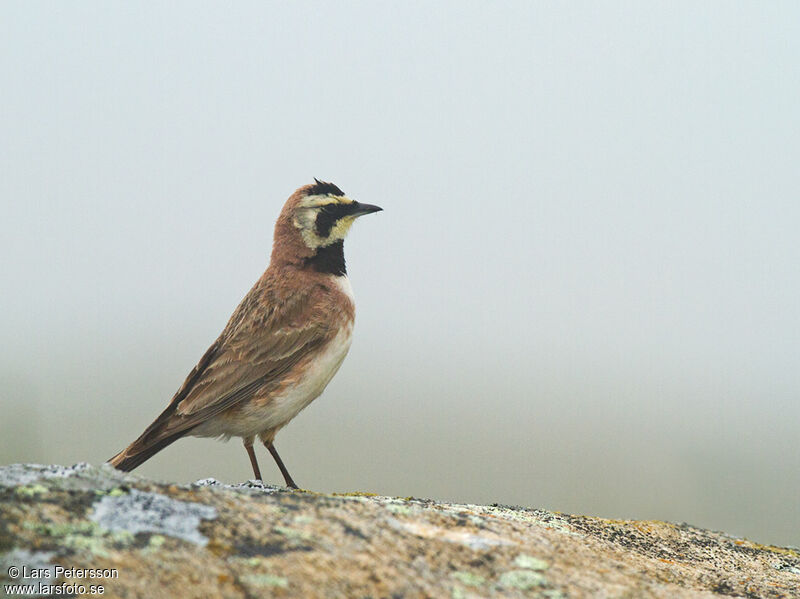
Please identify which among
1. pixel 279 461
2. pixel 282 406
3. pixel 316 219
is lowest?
pixel 279 461

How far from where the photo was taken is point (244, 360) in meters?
7.18

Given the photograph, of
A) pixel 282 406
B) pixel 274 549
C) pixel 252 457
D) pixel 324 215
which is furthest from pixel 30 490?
pixel 324 215

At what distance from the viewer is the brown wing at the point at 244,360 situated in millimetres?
6750

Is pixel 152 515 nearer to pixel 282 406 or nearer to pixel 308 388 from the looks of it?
pixel 282 406

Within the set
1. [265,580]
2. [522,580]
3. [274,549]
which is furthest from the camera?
[522,580]

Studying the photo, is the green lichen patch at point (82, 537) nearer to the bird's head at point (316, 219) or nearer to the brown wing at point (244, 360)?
the brown wing at point (244, 360)

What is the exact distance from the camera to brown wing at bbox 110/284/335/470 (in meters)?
6.75

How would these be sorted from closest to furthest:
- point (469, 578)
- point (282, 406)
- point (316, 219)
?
point (469, 578)
point (282, 406)
point (316, 219)

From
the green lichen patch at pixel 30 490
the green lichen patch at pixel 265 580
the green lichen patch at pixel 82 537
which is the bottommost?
the green lichen patch at pixel 265 580

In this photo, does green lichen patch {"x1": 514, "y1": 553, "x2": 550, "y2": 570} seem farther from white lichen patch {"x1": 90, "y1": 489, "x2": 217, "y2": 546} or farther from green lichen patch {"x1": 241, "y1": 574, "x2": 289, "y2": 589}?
white lichen patch {"x1": 90, "y1": 489, "x2": 217, "y2": 546}

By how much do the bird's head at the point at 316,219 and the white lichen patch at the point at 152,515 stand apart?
4.64 metres

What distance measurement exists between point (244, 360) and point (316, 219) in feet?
5.65

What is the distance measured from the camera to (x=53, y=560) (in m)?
3.03

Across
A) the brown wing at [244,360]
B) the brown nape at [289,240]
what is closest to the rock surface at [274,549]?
the brown wing at [244,360]
